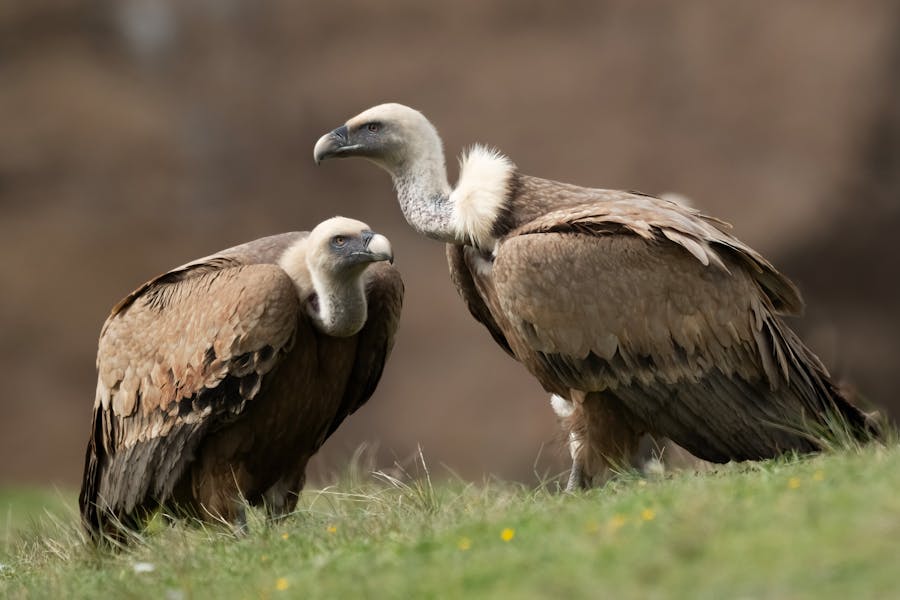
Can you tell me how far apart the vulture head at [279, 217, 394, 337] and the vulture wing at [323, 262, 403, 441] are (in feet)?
0.89

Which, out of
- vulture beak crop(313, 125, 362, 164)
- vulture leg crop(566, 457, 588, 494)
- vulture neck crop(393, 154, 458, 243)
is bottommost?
vulture leg crop(566, 457, 588, 494)

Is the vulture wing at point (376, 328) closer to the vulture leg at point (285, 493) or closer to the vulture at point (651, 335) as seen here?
the vulture leg at point (285, 493)

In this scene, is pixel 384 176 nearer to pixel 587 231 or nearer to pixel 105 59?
pixel 105 59

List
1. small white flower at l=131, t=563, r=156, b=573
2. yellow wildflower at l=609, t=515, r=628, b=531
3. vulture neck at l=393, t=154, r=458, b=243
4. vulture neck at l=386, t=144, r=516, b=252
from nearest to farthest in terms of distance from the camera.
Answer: yellow wildflower at l=609, t=515, r=628, b=531, small white flower at l=131, t=563, r=156, b=573, vulture neck at l=386, t=144, r=516, b=252, vulture neck at l=393, t=154, r=458, b=243

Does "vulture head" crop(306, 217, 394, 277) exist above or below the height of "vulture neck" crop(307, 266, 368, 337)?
above

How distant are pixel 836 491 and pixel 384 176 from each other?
12.2m

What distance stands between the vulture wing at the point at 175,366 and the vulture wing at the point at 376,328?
0.54 m

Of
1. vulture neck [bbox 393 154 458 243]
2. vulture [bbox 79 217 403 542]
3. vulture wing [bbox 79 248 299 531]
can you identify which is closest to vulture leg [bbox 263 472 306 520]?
vulture [bbox 79 217 403 542]

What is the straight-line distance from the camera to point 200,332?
21.8 ft

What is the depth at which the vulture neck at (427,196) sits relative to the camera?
6.96 meters

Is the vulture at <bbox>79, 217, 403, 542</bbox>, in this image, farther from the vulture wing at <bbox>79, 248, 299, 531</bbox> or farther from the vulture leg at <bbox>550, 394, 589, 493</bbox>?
the vulture leg at <bbox>550, 394, 589, 493</bbox>

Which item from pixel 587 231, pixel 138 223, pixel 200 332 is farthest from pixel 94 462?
pixel 138 223

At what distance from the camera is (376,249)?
21.7 feet

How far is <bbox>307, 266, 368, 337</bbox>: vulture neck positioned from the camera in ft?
21.7
